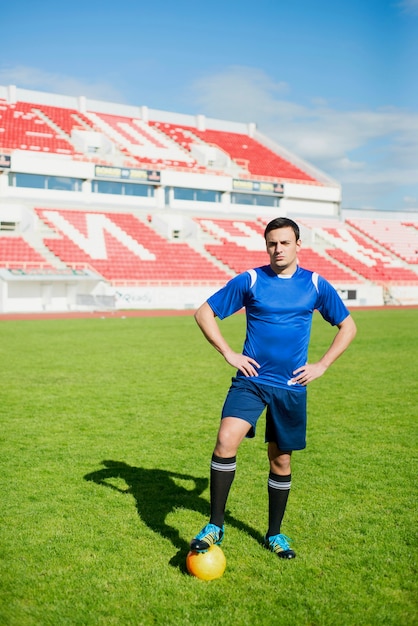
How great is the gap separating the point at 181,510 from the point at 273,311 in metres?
1.94

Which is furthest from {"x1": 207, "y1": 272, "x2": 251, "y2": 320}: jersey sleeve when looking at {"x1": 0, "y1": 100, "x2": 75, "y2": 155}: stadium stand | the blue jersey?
{"x1": 0, "y1": 100, "x2": 75, "y2": 155}: stadium stand

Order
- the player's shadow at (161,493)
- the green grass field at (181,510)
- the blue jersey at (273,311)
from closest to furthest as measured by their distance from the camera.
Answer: the green grass field at (181,510), the blue jersey at (273,311), the player's shadow at (161,493)

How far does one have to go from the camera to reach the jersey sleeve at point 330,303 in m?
4.29

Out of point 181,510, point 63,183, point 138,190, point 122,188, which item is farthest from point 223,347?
point 138,190

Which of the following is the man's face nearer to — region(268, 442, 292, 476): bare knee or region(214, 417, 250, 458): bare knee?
region(214, 417, 250, 458): bare knee

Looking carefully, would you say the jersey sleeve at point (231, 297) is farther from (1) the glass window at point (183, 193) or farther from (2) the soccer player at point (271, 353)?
(1) the glass window at point (183, 193)

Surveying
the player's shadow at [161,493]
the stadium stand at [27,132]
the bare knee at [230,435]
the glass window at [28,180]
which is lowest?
the player's shadow at [161,493]

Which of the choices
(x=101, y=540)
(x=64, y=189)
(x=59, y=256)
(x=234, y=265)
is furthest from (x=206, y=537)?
(x=64, y=189)

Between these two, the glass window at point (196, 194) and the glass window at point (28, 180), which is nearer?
the glass window at point (28, 180)

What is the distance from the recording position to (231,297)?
422 centimetres

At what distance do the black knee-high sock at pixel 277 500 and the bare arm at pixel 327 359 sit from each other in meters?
0.73

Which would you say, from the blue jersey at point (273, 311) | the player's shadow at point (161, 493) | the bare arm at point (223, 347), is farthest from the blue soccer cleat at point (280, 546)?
the bare arm at point (223, 347)

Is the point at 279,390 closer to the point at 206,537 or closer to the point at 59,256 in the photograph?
the point at 206,537

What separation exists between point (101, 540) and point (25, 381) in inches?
291
